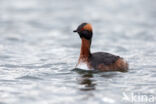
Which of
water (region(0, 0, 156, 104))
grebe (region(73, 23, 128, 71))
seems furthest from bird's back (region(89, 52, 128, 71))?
water (region(0, 0, 156, 104))

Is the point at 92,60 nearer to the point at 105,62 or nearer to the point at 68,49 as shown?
the point at 105,62

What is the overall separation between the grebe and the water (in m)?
0.30

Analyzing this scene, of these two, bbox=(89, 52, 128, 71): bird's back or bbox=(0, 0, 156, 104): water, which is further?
bbox=(89, 52, 128, 71): bird's back

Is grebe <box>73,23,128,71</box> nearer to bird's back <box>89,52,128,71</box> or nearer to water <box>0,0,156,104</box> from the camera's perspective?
bird's back <box>89,52,128,71</box>

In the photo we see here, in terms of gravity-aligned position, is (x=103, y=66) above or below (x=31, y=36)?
below

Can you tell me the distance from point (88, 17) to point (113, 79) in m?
16.1

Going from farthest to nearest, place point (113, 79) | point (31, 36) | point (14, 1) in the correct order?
point (14, 1) → point (31, 36) → point (113, 79)

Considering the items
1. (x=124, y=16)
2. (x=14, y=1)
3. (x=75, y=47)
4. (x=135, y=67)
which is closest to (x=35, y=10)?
(x=14, y=1)

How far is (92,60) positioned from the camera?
1437 cm

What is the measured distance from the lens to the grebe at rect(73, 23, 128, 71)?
14242mm

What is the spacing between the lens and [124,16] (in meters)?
30.0

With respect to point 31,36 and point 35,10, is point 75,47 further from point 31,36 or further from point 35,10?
point 35,10

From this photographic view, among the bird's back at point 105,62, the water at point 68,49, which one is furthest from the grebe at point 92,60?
the water at point 68,49

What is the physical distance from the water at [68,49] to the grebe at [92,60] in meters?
0.30
